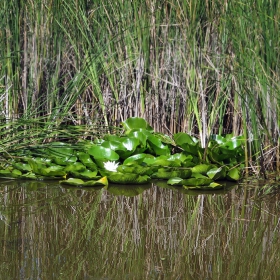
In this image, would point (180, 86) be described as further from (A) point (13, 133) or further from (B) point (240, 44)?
(A) point (13, 133)

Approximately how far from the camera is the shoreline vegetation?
4.07 metres

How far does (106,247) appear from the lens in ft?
8.29

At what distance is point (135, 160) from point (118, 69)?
2.56 ft

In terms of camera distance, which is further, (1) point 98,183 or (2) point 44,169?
(2) point 44,169

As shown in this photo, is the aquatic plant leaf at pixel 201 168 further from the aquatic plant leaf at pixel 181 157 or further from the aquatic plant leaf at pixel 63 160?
the aquatic plant leaf at pixel 63 160

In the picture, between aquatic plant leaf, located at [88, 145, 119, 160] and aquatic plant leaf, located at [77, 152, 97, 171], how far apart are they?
0.04 metres

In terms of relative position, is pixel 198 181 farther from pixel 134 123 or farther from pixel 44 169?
pixel 44 169

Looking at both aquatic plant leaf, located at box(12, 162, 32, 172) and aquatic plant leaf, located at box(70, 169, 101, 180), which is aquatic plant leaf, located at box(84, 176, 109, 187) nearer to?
aquatic plant leaf, located at box(70, 169, 101, 180)

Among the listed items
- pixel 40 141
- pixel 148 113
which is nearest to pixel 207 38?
pixel 148 113

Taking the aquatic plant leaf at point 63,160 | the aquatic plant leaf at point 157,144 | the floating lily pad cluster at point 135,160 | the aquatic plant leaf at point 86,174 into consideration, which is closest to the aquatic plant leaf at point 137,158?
the floating lily pad cluster at point 135,160

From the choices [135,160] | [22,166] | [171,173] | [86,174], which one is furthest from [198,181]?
[22,166]

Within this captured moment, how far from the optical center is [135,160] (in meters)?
3.90

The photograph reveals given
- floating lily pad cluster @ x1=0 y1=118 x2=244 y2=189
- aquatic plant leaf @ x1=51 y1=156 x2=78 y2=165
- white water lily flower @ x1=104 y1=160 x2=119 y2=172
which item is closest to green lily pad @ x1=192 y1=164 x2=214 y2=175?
floating lily pad cluster @ x1=0 y1=118 x2=244 y2=189

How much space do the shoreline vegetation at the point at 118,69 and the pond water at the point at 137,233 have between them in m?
0.63
